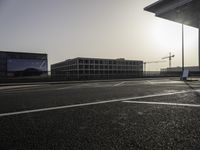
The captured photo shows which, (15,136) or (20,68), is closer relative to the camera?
(15,136)

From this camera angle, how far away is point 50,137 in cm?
265

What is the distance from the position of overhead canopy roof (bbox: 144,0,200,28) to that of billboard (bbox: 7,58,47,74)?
25.4 m

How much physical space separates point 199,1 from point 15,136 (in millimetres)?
38507

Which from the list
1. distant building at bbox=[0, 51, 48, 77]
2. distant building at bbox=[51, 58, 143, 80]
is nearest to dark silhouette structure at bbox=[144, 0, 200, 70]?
distant building at bbox=[0, 51, 48, 77]

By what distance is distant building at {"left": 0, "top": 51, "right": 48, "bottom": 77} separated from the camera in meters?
33.1

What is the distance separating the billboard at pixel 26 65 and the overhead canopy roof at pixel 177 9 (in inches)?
1000

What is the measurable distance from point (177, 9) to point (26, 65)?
31280 millimetres

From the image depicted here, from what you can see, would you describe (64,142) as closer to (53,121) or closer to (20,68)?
(53,121)

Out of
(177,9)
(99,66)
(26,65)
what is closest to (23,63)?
(26,65)

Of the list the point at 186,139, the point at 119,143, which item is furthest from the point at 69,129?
the point at 186,139

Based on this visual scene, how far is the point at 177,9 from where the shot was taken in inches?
1431

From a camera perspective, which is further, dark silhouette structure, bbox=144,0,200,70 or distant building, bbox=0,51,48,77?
dark silhouette structure, bbox=144,0,200,70

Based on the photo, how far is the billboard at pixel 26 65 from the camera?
33406 mm

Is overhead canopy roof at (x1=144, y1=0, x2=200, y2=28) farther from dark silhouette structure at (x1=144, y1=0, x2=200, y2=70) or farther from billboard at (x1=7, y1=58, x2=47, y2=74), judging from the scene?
billboard at (x1=7, y1=58, x2=47, y2=74)
